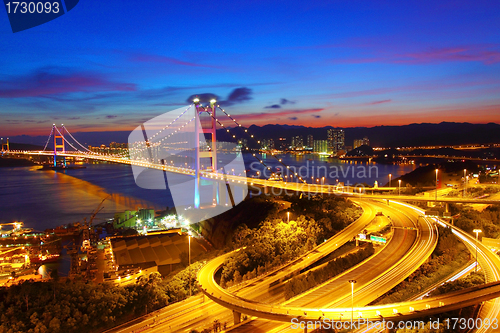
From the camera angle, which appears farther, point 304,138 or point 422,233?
point 304,138

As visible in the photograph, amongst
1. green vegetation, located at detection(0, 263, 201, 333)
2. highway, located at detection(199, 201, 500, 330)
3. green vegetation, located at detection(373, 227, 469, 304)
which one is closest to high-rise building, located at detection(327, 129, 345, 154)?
green vegetation, located at detection(373, 227, 469, 304)

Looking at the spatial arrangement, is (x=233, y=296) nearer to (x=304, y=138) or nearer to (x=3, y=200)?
(x=3, y=200)

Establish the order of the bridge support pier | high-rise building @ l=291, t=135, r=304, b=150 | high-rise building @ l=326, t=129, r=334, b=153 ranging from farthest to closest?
high-rise building @ l=291, t=135, r=304, b=150 → high-rise building @ l=326, t=129, r=334, b=153 → the bridge support pier

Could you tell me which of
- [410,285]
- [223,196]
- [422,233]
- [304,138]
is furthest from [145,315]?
[304,138]

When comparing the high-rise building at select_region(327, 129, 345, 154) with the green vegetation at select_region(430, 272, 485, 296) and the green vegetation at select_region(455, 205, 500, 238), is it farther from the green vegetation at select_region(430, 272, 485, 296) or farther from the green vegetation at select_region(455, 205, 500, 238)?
the green vegetation at select_region(430, 272, 485, 296)

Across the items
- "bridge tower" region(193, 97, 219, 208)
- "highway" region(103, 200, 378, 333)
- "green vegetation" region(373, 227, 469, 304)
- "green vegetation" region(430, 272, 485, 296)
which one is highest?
"bridge tower" region(193, 97, 219, 208)

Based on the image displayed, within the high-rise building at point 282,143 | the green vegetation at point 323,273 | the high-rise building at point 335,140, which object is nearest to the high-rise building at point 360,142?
the high-rise building at point 335,140

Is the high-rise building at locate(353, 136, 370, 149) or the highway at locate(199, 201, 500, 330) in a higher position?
the high-rise building at locate(353, 136, 370, 149)
